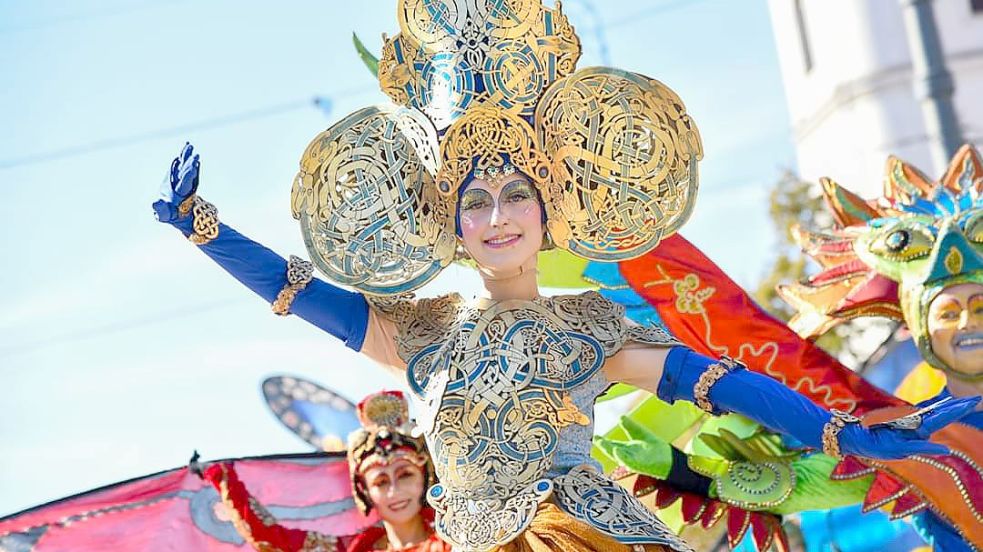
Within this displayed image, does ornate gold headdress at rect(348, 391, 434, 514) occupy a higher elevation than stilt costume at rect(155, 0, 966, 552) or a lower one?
lower

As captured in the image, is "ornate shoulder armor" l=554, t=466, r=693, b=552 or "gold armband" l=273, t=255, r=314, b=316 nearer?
"ornate shoulder armor" l=554, t=466, r=693, b=552

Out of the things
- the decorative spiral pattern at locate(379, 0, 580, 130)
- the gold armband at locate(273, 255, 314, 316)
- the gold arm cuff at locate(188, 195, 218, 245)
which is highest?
the decorative spiral pattern at locate(379, 0, 580, 130)

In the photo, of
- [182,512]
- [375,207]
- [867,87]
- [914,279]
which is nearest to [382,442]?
[182,512]

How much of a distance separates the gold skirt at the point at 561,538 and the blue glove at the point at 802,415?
411 mm

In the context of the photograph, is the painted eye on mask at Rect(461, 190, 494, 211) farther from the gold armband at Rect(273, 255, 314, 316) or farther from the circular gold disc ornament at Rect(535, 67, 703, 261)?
the gold armband at Rect(273, 255, 314, 316)

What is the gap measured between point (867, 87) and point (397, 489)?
1259 cm

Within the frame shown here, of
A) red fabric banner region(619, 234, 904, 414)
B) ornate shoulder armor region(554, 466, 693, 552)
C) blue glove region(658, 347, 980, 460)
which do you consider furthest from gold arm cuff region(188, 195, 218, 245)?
red fabric banner region(619, 234, 904, 414)

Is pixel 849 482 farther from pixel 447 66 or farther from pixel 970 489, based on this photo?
pixel 447 66

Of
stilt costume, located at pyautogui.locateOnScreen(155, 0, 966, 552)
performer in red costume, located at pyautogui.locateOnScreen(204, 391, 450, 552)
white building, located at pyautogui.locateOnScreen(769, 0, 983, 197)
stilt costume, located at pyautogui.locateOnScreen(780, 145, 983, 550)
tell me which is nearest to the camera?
stilt costume, located at pyautogui.locateOnScreen(155, 0, 966, 552)

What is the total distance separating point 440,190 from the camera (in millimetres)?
4137

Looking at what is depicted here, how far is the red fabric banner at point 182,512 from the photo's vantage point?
5.46 m

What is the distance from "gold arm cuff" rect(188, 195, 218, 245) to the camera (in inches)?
160

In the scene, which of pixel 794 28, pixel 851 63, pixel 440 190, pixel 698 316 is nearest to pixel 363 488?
pixel 698 316

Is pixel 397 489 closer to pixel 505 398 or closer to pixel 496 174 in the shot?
pixel 505 398
